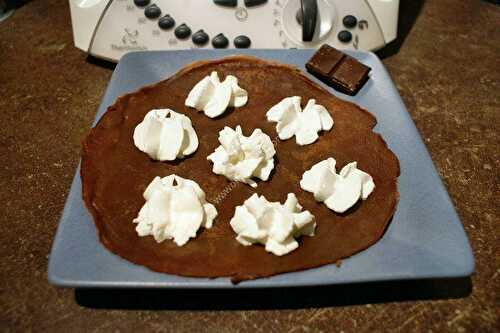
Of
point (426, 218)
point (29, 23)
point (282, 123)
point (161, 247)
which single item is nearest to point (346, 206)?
point (426, 218)

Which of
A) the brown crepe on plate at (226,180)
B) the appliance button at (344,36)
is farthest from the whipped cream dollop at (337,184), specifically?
the appliance button at (344,36)

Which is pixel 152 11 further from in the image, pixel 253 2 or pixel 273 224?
pixel 273 224

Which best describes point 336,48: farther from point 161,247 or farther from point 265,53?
point 161,247

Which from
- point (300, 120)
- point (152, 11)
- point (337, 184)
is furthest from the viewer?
point (152, 11)

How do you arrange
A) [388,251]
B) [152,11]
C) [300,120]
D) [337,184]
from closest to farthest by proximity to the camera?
[388,251], [337,184], [300,120], [152,11]

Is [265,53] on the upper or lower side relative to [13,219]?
upper

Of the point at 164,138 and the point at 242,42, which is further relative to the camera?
the point at 242,42

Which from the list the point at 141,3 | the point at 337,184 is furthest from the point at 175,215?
the point at 141,3
